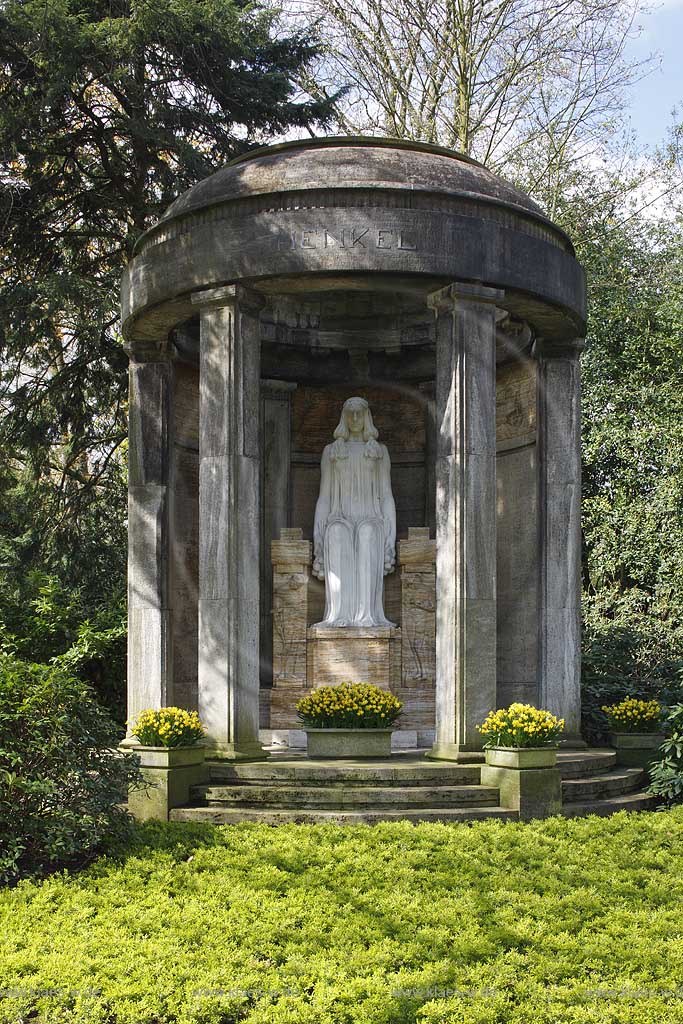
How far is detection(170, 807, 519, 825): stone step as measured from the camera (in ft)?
31.0

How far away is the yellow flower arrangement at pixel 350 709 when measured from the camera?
10812 millimetres

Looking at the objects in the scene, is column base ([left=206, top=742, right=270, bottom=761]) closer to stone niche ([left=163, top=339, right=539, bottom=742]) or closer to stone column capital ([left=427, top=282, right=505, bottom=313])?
stone niche ([left=163, top=339, right=539, bottom=742])

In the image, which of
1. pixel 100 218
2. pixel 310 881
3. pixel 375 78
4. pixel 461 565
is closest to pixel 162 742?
pixel 310 881

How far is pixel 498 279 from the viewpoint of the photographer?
11.2 metres

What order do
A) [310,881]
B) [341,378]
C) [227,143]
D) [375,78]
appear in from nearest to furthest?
[310,881]
[341,378]
[227,143]
[375,78]

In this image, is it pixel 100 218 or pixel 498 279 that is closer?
pixel 498 279

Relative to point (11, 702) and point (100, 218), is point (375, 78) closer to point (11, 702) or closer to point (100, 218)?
point (100, 218)

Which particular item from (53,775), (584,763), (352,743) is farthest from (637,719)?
(53,775)

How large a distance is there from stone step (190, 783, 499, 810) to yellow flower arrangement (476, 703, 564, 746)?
0.48 meters

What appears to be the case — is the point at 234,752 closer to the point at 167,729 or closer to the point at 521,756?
the point at 167,729

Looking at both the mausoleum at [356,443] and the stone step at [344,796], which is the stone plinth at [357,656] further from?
the stone step at [344,796]

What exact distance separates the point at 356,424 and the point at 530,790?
5727mm

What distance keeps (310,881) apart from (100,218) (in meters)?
14.6

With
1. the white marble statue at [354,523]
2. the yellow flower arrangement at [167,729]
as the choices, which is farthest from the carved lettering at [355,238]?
the yellow flower arrangement at [167,729]
